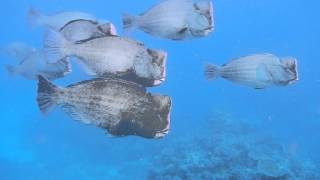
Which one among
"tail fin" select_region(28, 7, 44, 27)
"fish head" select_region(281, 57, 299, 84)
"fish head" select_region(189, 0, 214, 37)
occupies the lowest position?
"fish head" select_region(281, 57, 299, 84)

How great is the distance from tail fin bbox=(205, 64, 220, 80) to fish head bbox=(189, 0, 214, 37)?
2.25ft

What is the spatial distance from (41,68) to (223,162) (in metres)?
7.32

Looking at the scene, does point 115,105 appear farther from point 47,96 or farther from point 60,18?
point 60,18

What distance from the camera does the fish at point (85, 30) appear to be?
274 centimetres

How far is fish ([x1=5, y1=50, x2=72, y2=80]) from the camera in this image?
10.5ft

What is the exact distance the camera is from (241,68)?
11.5 feet

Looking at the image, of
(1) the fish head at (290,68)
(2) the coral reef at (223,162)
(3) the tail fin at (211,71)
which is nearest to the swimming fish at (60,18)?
(3) the tail fin at (211,71)

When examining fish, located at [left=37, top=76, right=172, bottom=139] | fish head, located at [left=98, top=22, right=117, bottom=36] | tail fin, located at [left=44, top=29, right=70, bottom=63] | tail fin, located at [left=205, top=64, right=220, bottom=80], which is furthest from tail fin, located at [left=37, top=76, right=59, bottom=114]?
tail fin, located at [left=205, top=64, right=220, bottom=80]

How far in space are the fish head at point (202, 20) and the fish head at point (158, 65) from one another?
0.53 meters

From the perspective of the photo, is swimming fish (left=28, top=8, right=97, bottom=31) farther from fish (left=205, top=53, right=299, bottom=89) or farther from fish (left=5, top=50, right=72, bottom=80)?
fish (left=205, top=53, right=299, bottom=89)

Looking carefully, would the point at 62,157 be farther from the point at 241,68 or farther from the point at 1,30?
the point at 1,30

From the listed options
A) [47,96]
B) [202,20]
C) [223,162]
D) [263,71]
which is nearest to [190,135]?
[223,162]

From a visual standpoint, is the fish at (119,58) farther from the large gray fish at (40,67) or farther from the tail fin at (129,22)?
the tail fin at (129,22)

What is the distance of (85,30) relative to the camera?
283 centimetres
